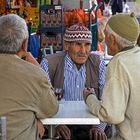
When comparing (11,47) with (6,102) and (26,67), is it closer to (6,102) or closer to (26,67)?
(26,67)

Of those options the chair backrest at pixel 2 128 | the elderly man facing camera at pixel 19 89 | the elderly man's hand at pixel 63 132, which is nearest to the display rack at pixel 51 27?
the elderly man's hand at pixel 63 132

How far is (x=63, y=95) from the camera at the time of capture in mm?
3592

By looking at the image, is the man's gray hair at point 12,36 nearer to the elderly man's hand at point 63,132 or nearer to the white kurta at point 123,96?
the white kurta at point 123,96

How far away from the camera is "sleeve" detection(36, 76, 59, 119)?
260cm

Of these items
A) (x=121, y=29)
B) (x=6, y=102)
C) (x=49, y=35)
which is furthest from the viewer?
(x=49, y=35)

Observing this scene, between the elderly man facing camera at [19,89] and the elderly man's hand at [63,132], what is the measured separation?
0.70 m

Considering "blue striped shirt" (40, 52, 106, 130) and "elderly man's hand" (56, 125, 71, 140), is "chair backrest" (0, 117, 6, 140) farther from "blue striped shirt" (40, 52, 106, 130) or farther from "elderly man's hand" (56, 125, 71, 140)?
"blue striped shirt" (40, 52, 106, 130)

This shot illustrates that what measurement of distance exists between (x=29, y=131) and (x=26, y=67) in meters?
0.40

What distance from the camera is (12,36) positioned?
2.60 metres

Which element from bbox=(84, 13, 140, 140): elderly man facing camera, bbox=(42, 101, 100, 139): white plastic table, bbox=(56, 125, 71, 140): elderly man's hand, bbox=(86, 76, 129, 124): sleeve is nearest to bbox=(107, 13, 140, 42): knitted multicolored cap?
bbox=(84, 13, 140, 140): elderly man facing camera

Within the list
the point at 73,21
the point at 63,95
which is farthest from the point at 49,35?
the point at 63,95

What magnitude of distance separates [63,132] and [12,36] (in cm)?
109

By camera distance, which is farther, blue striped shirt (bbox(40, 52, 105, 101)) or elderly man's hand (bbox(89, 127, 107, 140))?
blue striped shirt (bbox(40, 52, 105, 101))

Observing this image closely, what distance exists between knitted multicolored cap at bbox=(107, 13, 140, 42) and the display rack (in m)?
3.81
